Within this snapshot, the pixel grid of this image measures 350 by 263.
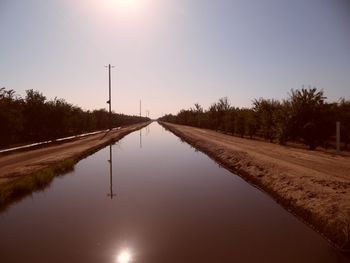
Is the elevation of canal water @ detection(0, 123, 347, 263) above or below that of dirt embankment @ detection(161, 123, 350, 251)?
below

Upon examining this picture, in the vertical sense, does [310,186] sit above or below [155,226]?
above

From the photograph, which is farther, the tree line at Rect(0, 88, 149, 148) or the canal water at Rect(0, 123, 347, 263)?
the tree line at Rect(0, 88, 149, 148)

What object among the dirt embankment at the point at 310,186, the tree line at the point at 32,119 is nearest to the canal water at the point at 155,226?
the dirt embankment at the point at 310,186

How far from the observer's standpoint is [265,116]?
A: 130 ft

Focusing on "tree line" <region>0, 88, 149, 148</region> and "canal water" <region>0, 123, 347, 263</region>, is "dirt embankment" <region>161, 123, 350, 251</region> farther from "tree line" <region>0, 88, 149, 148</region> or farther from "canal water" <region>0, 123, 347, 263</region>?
"tree line" <region>0, 88, 149, 148</region>

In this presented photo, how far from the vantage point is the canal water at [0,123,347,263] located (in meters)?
8.51

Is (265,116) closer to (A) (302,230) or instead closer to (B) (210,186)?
(B) (210,186)

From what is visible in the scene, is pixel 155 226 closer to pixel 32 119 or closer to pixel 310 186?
pixel 310 186

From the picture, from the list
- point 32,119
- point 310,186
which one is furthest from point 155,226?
point 32,119

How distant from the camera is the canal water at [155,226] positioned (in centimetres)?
851

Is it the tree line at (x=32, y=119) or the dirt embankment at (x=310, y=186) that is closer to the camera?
the dirt embankment at (x=310, y=186)

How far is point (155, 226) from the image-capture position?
34.8 feet

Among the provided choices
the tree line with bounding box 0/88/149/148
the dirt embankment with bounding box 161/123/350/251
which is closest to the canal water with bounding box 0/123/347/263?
the dirt embankment with bounding box 161/123/350/251

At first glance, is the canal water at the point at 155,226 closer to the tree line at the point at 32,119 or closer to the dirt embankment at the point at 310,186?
the dirt embankment at the point at 310,186
